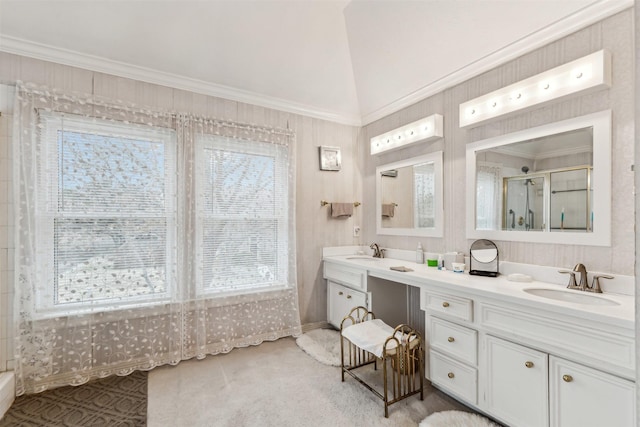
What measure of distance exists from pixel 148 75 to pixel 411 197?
260 cm

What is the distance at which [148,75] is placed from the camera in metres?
2.54

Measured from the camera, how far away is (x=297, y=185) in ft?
10.6

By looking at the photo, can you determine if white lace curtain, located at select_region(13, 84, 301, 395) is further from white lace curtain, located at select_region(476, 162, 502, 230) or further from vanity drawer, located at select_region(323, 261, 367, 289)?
white lace curtain, located at select_region(476, 162, 502, 230)

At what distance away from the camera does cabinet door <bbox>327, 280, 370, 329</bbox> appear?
9.32 feet

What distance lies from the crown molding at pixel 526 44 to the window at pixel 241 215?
1.48 m

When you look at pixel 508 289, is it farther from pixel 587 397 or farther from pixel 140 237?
pixel 140 237

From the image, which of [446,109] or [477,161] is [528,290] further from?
[446,109]

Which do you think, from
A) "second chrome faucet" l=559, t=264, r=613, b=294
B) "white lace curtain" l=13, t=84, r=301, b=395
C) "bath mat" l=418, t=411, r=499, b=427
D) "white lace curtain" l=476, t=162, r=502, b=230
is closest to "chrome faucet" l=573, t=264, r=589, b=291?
"second chrome faucet" l=559, t=264, r=613, b=294

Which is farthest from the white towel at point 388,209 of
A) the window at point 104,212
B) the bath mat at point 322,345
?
the window at point 104,212

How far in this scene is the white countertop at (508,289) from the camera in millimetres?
1315

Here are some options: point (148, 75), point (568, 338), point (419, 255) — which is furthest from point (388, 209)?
point (148, 75)

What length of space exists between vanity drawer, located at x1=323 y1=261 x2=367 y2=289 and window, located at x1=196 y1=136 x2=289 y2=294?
1.55ft

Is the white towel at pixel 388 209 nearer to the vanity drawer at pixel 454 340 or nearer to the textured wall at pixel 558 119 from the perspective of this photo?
the textured wall at pixel 558 119

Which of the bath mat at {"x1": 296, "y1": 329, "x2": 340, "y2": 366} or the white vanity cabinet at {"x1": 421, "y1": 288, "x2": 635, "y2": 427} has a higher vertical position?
the white vanity cabinet at {"x1": 421, "y1": 288, "x2": 635, "y2": 427}
